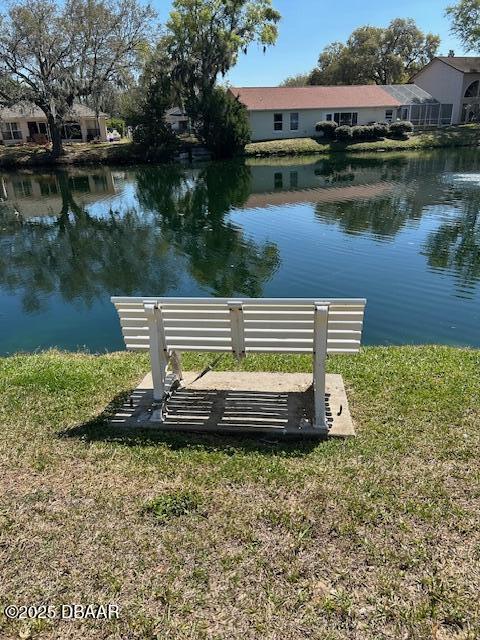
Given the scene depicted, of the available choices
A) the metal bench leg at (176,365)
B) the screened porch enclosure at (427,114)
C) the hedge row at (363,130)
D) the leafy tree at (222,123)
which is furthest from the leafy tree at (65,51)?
the metal bench leg at (176,365)

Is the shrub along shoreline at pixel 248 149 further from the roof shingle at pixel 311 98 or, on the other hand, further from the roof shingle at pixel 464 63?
the roof shingle at pixel 464 63

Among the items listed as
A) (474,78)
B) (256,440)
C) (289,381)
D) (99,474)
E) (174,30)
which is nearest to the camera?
(99,474)

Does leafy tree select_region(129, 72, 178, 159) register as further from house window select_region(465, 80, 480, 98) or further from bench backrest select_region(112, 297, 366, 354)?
bench backrest select_region(112, 297, 366, 354)

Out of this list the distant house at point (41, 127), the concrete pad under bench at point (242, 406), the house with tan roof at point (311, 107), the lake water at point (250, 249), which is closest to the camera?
the concrete pad under bench at point (242, 406)

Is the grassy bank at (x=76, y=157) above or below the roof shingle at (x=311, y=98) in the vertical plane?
below

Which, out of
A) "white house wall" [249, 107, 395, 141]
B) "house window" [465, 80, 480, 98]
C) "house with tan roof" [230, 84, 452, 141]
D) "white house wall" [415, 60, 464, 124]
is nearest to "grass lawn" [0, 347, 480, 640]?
"house with tan roof" [230, 84, 452, 141]

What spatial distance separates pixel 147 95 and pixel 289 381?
4111 cm

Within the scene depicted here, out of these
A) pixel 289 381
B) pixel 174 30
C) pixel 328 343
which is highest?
pixel 174 30

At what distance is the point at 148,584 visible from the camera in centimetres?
279

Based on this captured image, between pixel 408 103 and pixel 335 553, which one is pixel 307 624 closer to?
pixel 335 553

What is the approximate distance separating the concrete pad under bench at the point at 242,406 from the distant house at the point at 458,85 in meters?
59.0

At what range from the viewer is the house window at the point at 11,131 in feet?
160

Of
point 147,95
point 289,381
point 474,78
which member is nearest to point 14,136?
point 147,95

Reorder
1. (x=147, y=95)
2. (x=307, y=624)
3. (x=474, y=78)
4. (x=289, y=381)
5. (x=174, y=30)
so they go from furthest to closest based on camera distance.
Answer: (x=474, y=78), (x=174, y=30), (x=147, y=95), (x=289, y=381), (x=307, y=624)
